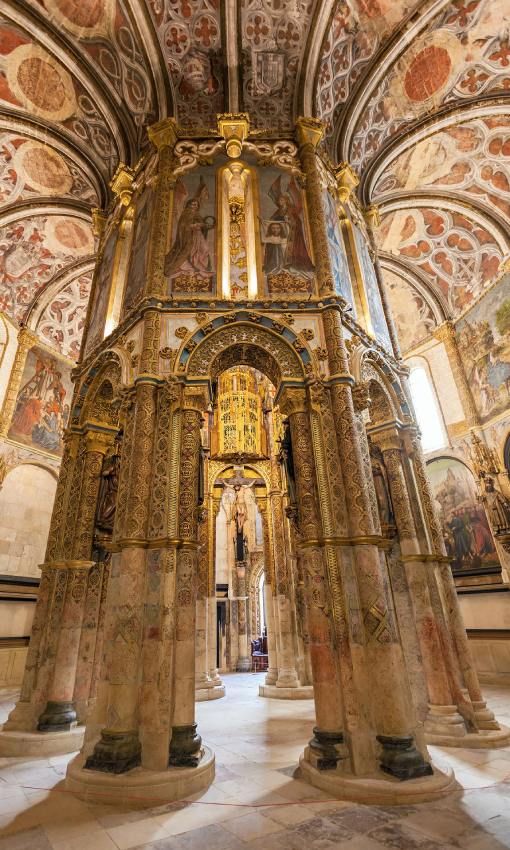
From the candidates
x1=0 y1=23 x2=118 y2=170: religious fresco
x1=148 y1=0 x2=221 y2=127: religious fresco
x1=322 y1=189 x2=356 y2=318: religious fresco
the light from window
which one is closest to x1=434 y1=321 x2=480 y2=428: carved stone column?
the light from window

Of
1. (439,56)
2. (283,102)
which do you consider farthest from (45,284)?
(439,56)

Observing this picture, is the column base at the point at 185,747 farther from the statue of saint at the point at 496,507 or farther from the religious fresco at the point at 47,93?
the religious fresco at the point at 47,93

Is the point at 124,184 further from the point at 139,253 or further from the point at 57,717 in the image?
the point at 57,717

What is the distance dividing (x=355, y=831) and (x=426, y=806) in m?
A: 0.97

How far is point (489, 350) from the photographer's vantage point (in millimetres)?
14008

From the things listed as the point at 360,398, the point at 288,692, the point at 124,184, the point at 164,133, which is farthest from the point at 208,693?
the point at 164,133

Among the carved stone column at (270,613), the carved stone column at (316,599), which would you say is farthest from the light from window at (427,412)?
the carved stone column at (316,599)

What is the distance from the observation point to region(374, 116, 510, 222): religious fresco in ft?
39.3

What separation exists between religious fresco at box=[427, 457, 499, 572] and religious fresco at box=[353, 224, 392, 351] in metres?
7.18

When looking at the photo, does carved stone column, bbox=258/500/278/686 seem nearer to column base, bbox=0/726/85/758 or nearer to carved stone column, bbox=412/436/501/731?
carved stone column, bbox=412/436/501/731

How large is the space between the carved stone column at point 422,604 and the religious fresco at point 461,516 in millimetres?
6510

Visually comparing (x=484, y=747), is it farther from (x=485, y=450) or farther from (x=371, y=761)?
(x=485, y=450)

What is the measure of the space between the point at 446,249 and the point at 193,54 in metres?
9.71

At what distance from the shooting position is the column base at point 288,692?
11284 mm
